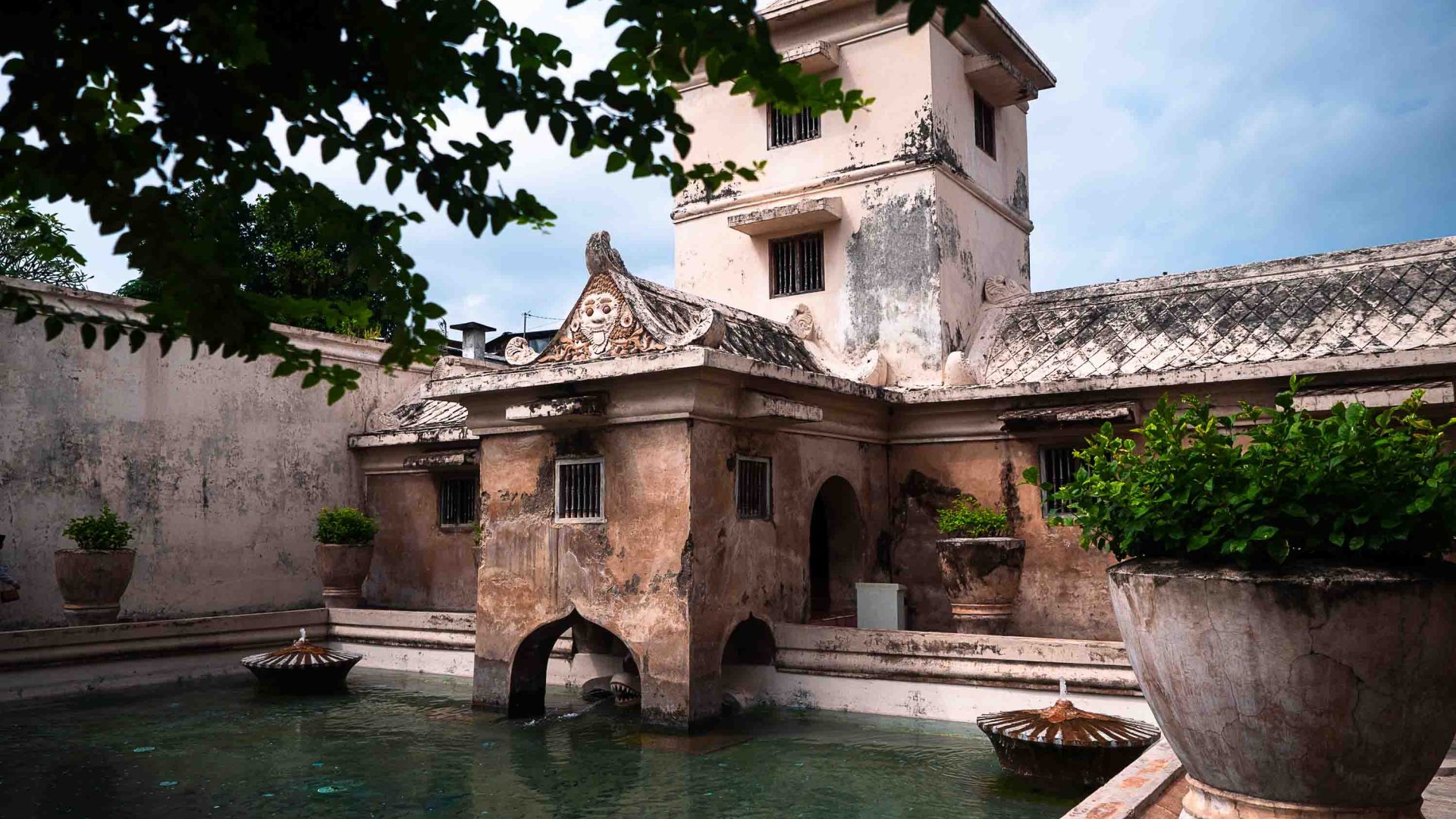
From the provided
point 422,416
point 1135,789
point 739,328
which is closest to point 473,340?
point 422,416

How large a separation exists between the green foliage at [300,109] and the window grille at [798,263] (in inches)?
410

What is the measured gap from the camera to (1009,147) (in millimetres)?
15625

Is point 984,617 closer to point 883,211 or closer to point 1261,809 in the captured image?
point 883,211

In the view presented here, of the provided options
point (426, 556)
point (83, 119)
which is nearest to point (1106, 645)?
point (83, 119)

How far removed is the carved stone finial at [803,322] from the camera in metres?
13.5

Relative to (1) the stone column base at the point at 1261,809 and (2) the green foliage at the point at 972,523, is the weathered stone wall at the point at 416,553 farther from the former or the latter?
(1) the stone column base at the point at 1261,809

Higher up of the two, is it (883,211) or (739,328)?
(883,211)

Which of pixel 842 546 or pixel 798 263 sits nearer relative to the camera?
pixel 842 546

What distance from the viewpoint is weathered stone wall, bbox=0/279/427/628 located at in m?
12.8

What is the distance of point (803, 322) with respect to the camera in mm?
13562

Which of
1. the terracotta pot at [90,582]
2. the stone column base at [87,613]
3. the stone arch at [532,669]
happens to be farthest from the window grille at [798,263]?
the stone column base at [87,613]

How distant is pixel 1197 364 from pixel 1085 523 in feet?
22.3

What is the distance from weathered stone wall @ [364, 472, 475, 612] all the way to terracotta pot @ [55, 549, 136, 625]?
3.60m

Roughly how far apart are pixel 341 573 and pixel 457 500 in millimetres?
1780
